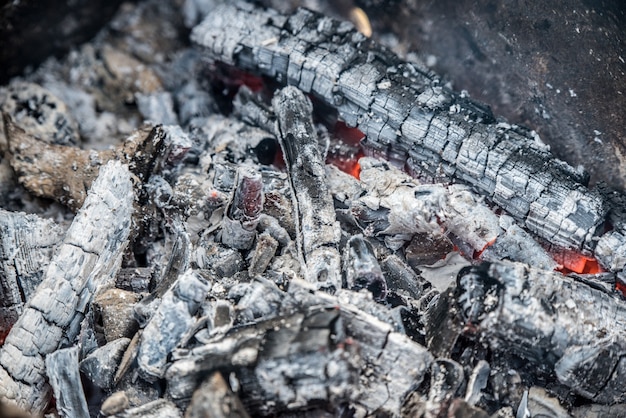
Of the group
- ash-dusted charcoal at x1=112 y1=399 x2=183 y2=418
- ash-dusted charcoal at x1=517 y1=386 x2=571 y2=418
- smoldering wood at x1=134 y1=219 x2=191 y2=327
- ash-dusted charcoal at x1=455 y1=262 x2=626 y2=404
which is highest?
ash-dusted charcoal at x1=455 y1=262 x2=626 y2=404

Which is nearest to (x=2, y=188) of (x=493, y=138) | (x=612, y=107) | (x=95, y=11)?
(x=95, y=11)

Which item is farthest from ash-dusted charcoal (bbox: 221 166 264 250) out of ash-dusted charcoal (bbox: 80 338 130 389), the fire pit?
ash-dusted charcoal (bbox: 80 338 130 389)

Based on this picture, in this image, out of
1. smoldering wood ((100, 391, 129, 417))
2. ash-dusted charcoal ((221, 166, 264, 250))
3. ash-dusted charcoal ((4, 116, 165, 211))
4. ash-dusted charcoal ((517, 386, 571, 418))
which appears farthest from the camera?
ash-dusted charcoal ((4, 116, 165, 211))

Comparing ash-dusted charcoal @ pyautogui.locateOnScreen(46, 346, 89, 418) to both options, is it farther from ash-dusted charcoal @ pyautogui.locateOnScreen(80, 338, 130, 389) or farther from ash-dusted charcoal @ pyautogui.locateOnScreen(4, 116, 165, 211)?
ash-dusted charcoal @ pyautogui.locateOnScreen(4, 116, 165, 211)

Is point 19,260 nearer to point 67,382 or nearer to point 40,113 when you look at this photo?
point 67,382

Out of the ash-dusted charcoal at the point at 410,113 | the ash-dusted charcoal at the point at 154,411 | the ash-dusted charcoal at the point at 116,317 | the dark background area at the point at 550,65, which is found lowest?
the ash-dusted charcoal at the point at 116,317

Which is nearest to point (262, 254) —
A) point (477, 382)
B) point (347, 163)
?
point (347, 163)

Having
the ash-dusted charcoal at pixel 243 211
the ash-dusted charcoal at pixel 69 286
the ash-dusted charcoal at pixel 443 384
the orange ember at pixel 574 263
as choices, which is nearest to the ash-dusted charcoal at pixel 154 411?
the ash-dusted charcoal at pixel 69 286

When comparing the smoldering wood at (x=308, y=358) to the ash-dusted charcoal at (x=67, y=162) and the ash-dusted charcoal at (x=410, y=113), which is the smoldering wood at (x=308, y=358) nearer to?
the ash-dusted charcoal at (x=410, y=113)
